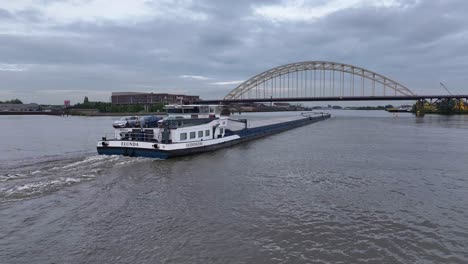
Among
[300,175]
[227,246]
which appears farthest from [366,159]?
[227,246]

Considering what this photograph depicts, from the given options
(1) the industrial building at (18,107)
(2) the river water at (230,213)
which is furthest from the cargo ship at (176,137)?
(1) the industrial building at (18,107)

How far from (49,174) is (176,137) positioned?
27.7 feet

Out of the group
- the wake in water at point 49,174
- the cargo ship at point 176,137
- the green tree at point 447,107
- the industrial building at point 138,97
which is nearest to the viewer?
the wake in water at point 49,174

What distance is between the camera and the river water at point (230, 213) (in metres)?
7.66

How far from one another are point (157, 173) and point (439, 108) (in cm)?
12806

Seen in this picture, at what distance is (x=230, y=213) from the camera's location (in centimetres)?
1036

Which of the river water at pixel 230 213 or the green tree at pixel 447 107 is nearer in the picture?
the river water at pixel 230 213

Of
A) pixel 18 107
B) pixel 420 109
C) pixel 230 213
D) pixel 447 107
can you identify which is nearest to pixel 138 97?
pixel 18 107

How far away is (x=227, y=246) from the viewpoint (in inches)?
314

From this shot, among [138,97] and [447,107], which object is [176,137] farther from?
[138,97]

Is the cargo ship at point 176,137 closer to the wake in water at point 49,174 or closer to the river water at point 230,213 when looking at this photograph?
the wake in water at point 49,174

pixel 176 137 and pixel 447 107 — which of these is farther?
pixel 447 107

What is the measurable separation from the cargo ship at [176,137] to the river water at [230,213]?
78.0 inches

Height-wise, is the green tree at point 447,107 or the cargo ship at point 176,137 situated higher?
the green tree at point 447,107
